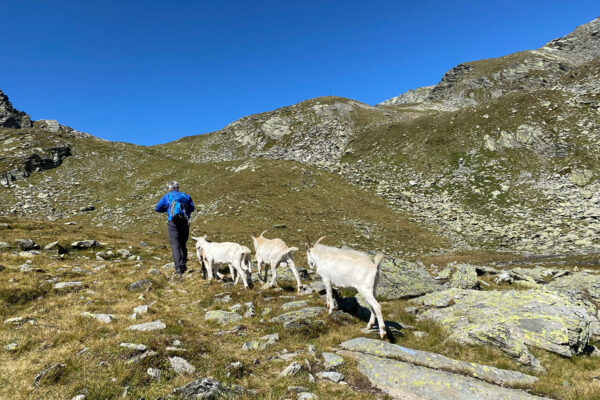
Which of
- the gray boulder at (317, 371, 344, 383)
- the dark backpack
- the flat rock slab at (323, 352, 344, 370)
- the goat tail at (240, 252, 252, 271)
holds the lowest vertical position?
the flat rock slab at (323, 352, 344, 370)

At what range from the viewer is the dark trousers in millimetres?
14656

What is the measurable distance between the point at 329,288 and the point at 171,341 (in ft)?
17.3

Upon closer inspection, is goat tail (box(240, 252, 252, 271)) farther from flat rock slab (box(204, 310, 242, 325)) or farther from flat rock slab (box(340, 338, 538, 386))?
flat rock slab (box(340, 338, 538, 386))

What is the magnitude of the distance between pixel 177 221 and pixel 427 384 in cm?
1267

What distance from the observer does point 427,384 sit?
19.1ft

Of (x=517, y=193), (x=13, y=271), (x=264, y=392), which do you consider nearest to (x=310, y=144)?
(x=517, y=193)

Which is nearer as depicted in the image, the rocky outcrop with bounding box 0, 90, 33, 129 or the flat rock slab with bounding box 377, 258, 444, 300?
the flat rock slab with bounding box 377, 258, 444, 300

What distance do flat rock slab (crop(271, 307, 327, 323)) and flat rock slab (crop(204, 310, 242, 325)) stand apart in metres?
1.29

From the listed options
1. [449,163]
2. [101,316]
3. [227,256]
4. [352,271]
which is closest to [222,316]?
[101,316]

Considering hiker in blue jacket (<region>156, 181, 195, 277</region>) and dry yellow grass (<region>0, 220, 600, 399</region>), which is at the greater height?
hiker in blue jacket (<region>156, 181, 195, 277</region>)

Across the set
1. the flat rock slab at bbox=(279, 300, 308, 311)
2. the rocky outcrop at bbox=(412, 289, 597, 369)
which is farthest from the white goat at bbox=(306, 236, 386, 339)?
the rocky outcrop at bbox=(412, 289, 597, 369)

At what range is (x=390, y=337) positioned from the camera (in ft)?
28.2

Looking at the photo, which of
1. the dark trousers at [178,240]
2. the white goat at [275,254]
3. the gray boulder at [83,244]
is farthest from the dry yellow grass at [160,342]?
the gray boulder at [83,244]

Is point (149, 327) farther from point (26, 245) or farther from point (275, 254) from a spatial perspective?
point (26, 245)
